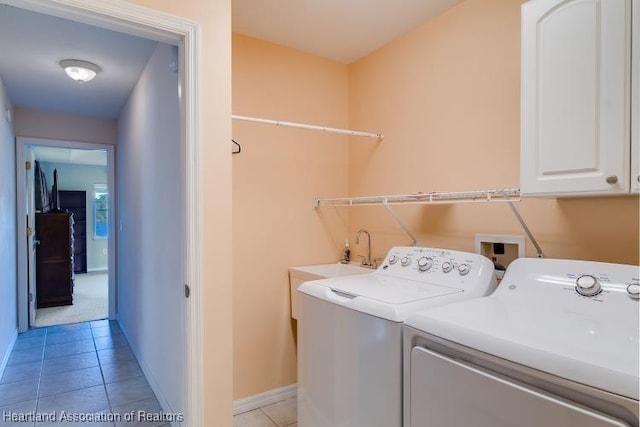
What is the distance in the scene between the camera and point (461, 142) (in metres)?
2.04

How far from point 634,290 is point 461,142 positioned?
3.63 feet

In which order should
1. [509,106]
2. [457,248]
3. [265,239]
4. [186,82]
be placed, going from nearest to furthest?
[186,82] → [509,106] → [457,248] → [265,239]

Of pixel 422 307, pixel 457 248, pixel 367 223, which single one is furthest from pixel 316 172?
pixel 422 307

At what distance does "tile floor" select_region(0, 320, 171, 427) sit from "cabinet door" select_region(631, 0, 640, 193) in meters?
2.62

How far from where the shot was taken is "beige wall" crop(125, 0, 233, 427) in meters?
1.53

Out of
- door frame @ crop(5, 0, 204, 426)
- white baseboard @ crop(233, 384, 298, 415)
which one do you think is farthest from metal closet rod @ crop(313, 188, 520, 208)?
white baseboard @ crop(233, 384, 298, 415)

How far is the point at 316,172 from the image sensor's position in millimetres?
2686

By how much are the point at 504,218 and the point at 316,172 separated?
1.30 m

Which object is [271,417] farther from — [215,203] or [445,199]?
[445,199]

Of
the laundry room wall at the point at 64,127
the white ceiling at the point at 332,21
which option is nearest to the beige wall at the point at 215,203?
the white ceiling at the point at 332,21

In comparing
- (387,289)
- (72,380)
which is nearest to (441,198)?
(387,289)

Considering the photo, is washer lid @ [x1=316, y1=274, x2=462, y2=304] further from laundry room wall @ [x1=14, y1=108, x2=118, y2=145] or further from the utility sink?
laundry room wall @ [x1=14, y1=108, x2=118, y2=145]

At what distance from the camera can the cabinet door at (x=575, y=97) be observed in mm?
1168

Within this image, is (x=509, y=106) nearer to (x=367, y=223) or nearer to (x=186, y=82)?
(x=367, y=223)
